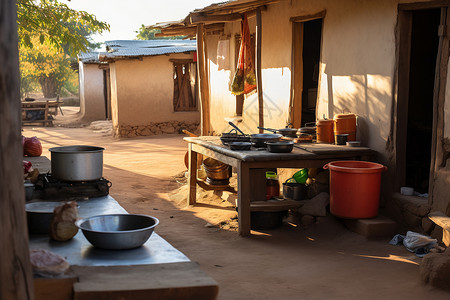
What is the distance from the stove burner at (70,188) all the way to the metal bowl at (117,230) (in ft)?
3.19

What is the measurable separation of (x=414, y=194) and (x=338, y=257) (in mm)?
1455

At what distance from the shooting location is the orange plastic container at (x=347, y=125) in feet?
21.3

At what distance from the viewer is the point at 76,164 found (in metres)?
3.69

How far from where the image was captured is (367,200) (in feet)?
18.5

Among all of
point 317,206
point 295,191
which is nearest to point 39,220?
point 317,206

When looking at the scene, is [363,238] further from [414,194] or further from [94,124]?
[94,124]

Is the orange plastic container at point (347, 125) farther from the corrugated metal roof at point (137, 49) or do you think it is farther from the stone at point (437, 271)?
the corrugated metal roof at point (137, 49)

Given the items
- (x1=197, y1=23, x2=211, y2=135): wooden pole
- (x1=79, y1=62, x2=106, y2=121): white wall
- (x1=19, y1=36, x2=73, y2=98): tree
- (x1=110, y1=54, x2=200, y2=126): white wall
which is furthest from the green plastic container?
(x1=19, y1=36, x2=73, y2=98): tree

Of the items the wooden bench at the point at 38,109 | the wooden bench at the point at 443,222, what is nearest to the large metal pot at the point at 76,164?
the wooden bench at the point at 443,222

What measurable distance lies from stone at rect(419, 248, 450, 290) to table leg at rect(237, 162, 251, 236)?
215 centimetres

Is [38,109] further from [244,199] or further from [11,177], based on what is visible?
[11,177]

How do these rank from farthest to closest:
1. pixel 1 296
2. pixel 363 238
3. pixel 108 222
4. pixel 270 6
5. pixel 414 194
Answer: pixel 270 6, pixel 414 194, pixel 363 238, pixel 108 222, pixel 1 296

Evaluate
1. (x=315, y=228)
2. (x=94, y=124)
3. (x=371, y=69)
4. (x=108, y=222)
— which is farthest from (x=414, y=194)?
(x=94, y=124)

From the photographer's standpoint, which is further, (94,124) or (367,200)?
(94,124)
